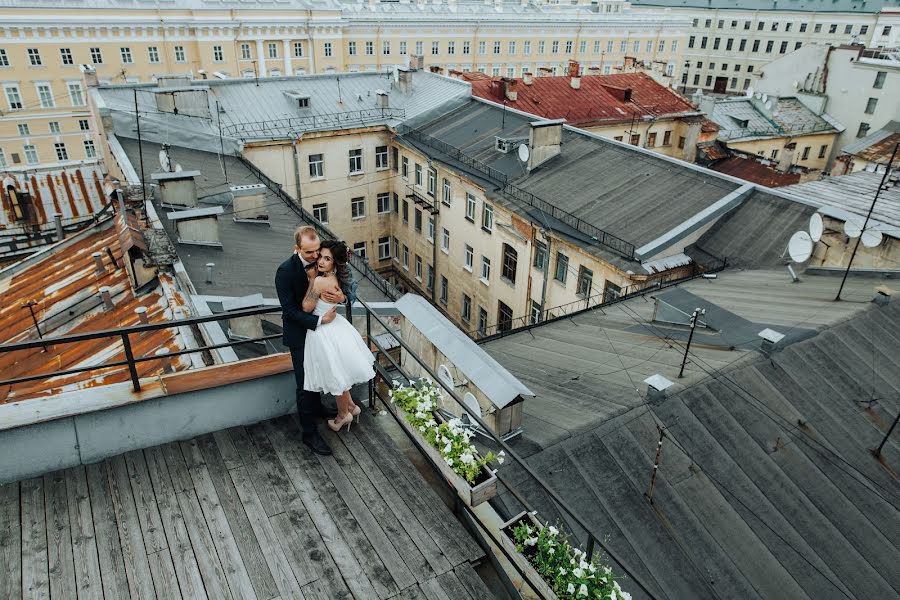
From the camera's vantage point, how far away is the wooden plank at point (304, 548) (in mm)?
5027

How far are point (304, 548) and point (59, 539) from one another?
208cm

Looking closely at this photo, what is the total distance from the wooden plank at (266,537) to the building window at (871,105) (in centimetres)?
5387

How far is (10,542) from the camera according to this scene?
5109mm

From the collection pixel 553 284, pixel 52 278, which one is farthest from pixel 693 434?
→ pixel 52 278

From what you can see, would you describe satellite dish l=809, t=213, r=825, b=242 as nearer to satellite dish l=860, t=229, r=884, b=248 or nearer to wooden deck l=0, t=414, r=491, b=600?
satellite dish l=860, t=229, r=884, b=248

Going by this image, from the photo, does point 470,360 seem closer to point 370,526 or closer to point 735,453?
point 370,526

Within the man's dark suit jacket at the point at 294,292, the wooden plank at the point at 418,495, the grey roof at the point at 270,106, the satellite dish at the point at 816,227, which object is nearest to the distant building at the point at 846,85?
the grey roof at the point at 270,106

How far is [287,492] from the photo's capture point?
19.2ft

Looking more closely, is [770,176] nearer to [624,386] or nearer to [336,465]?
[624,386]

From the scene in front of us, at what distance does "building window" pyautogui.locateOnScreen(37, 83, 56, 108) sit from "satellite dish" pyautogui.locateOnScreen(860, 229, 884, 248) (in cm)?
5465

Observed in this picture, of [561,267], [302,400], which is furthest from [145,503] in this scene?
[561,267]

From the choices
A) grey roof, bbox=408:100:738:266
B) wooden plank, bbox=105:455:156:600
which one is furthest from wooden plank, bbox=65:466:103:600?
grey roof, bbox=408:100:738:266

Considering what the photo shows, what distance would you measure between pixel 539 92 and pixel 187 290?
98.2 ft

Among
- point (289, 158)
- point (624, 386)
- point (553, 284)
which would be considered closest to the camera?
point (624, 386)
